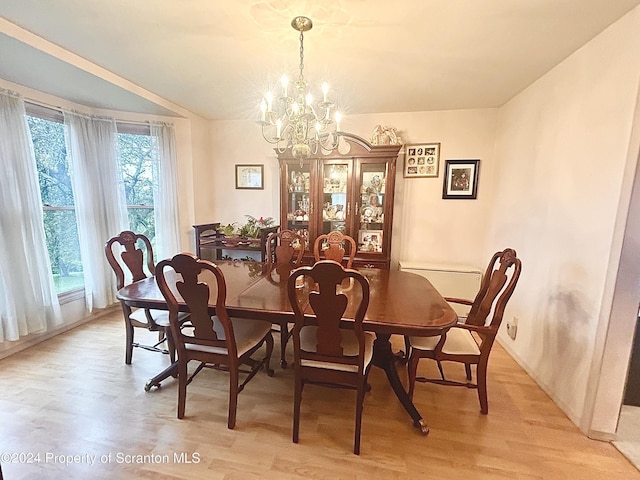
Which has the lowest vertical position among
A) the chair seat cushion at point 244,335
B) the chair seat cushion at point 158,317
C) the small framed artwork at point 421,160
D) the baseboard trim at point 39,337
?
the baseboard trim at point 39,337

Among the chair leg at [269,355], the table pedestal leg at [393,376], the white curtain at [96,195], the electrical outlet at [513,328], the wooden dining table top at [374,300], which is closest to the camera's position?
the wooden dining table top at [374,300]

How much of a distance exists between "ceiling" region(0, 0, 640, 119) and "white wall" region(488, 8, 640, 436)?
0.69ft

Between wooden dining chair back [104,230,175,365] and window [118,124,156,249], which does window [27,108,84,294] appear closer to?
window [118,124,156,249]

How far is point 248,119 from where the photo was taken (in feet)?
12.3

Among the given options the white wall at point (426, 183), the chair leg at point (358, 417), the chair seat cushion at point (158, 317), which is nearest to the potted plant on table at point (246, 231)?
the white wall at point (426, 183)

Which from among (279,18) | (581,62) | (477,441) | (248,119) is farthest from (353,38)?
(477,441)

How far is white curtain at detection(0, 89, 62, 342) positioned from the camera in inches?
91.8

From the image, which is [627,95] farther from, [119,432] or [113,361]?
[113,361]

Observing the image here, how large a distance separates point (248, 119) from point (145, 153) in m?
1.31

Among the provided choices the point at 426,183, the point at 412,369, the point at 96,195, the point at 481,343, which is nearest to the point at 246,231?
the point at 96,195

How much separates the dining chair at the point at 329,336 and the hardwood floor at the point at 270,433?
0.18 m

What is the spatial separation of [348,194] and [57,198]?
118 inches

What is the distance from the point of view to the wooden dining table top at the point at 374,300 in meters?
1.51

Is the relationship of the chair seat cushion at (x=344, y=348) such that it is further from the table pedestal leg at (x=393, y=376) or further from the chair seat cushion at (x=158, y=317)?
the chair seat cushion at (x=158, y=317)
